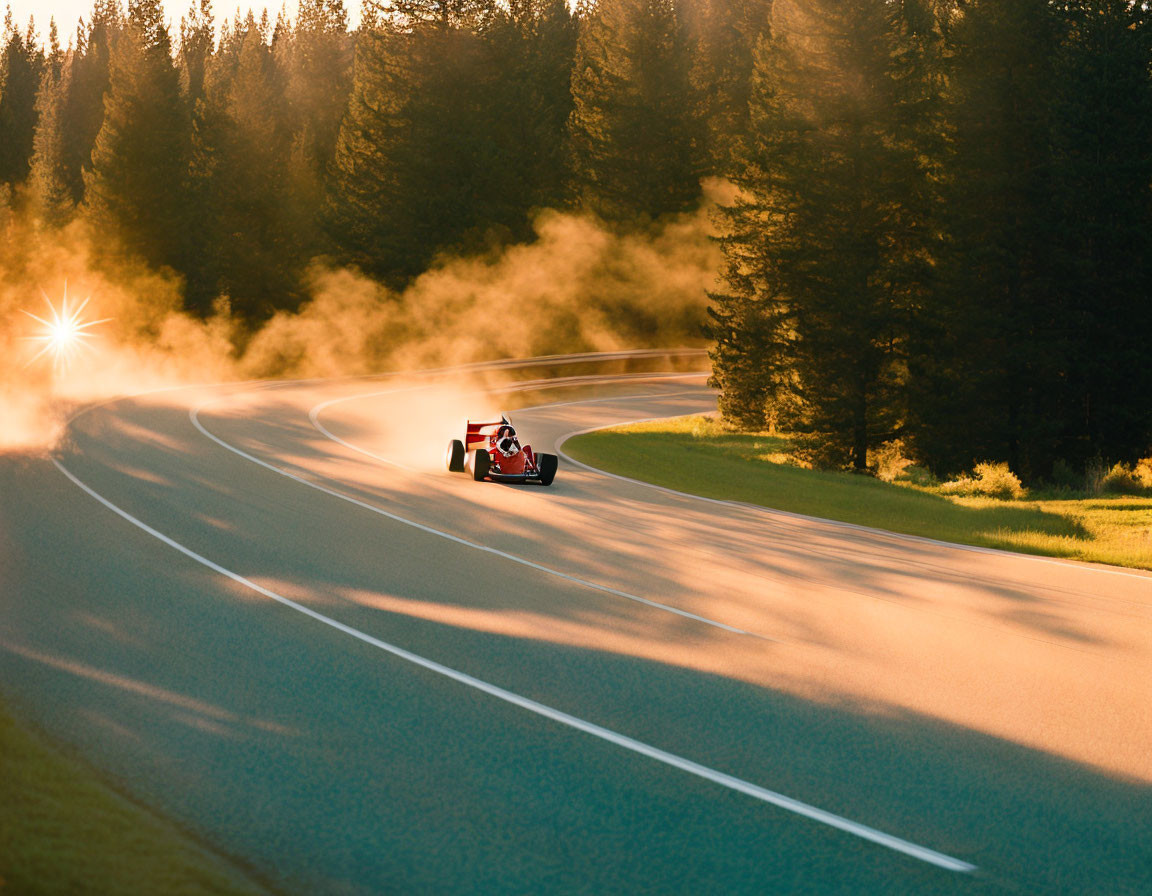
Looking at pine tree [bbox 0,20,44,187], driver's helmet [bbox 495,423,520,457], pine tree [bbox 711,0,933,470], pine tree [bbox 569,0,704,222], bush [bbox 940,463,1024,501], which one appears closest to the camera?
driver's helmet [bbox 495,423,520,457]

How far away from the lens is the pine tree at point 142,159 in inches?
2361

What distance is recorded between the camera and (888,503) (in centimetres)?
2067

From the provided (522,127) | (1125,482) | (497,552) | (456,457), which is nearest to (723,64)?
(522,127)

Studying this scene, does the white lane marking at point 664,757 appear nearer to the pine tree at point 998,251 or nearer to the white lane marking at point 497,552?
the white lane marking at point 497,552

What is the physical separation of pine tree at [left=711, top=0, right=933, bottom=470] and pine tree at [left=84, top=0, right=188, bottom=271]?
41410mm

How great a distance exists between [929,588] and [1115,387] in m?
25.8

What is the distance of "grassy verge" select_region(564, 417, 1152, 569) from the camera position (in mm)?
16547

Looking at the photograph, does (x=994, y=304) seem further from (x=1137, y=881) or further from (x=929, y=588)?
(x=1137, y=881)

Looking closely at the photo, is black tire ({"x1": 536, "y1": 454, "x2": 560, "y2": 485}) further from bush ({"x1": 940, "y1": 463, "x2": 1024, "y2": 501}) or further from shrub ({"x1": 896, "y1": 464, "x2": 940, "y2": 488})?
shrub ({"x1": 896, "y1": 464, "x2": 940, "y2": 488})

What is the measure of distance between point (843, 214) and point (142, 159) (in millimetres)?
45596

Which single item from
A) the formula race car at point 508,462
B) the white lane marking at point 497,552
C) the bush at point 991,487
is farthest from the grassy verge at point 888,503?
the white lane marking at point 497,552

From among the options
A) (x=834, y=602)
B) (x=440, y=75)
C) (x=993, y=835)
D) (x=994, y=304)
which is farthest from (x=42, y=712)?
(x=440, y=75)

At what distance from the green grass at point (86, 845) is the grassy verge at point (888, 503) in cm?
1339

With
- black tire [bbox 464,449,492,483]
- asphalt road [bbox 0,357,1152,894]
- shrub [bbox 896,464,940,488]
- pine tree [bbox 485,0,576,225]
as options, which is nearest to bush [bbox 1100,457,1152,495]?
shrub [bbox 896,464,940,488]
